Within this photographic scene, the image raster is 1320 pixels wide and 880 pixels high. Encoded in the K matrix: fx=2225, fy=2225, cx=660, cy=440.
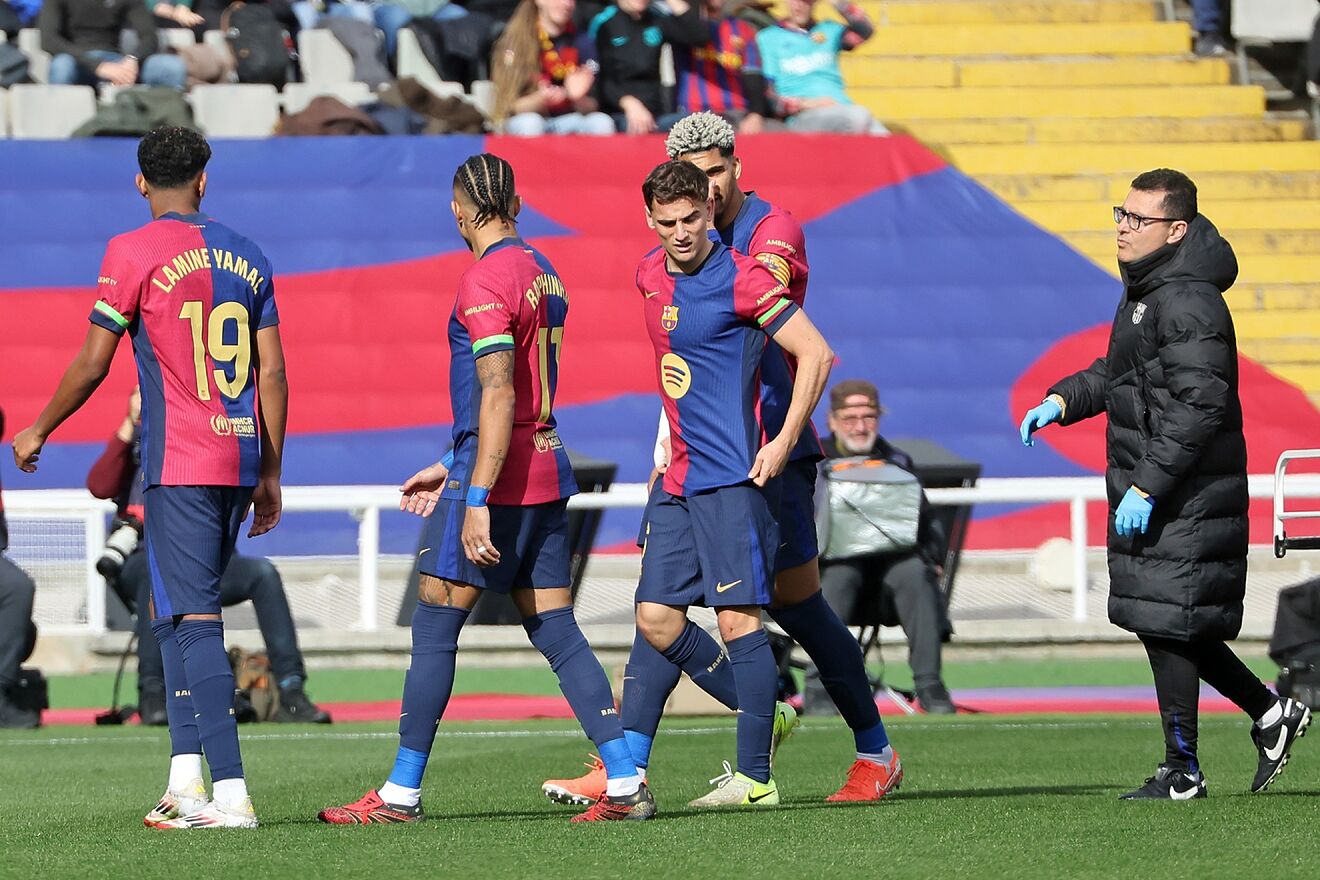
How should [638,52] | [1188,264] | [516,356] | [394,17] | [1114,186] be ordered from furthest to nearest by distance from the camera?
[1114,186] → [394,17] → [638,52] → [1188,264] → [516,356]

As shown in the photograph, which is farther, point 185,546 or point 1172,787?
point 1172,787

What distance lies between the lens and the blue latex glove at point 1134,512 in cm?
667

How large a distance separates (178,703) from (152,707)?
4476mm

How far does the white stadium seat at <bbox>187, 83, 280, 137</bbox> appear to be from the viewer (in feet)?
64.0

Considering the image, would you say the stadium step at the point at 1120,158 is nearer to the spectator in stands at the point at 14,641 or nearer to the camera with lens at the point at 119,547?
the camera with lens at the point at 119,547

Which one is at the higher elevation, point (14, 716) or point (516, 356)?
point (516, 356)

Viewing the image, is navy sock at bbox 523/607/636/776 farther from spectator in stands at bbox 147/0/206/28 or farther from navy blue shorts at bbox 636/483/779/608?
spectator in stands at bbox 147/0/206/28

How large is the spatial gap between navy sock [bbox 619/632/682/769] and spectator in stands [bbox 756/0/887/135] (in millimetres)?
13926

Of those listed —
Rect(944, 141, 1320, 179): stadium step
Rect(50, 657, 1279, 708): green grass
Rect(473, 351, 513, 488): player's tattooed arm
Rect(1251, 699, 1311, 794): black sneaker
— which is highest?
Rect(473, 351, 513, 488): player's tattooed arm

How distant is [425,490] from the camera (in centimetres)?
674

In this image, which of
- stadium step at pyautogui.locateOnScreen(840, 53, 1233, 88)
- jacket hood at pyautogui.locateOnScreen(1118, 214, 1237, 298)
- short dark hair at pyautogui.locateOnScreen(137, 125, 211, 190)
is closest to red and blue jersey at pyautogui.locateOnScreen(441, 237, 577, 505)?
short dark hair at pyautogui.locateOnScreen(137, 125, 211, 190)

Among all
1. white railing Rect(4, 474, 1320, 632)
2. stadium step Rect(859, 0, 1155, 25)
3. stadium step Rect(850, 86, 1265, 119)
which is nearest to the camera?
white railing Rect(4, 474, 1320, 632)

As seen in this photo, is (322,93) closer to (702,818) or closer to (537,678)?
(537,678)

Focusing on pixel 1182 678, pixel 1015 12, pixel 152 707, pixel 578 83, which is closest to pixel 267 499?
pixel 1182 678
